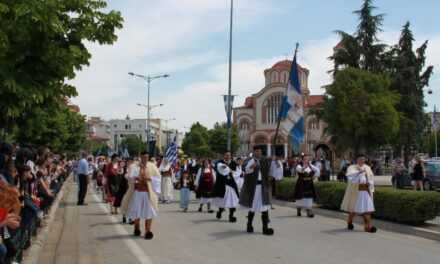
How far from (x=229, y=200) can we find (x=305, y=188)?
2.30 meters

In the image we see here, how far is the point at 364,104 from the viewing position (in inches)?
1815

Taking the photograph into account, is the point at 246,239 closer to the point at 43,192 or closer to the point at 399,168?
the point at 43,192

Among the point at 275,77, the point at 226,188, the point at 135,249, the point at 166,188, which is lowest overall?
the point at 135,249

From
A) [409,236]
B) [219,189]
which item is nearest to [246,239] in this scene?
[409,236]

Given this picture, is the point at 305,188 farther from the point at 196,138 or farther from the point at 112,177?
the point at 196,138

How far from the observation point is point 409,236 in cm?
1310

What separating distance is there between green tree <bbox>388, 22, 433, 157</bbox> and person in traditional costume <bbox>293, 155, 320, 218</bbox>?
3684 cm

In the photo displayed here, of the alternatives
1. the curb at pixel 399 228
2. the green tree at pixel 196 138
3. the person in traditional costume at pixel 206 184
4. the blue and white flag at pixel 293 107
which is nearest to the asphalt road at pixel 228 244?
the curb at pixel 399 228

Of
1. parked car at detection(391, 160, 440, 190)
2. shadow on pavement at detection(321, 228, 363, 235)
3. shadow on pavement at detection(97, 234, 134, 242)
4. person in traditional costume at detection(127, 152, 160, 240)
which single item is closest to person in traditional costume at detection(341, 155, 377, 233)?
shadow on pavement at detection(321, 228, 363, 235)

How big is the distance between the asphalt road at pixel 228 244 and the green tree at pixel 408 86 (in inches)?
1555

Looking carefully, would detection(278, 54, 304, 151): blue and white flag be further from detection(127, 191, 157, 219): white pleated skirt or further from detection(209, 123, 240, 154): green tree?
detection(209, 123, 240, 154): green tree

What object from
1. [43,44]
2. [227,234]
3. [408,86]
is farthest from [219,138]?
[43,44]

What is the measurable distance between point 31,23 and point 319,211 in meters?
12.0

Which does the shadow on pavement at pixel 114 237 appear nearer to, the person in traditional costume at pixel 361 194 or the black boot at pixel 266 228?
the black boot at pixel 266 228
